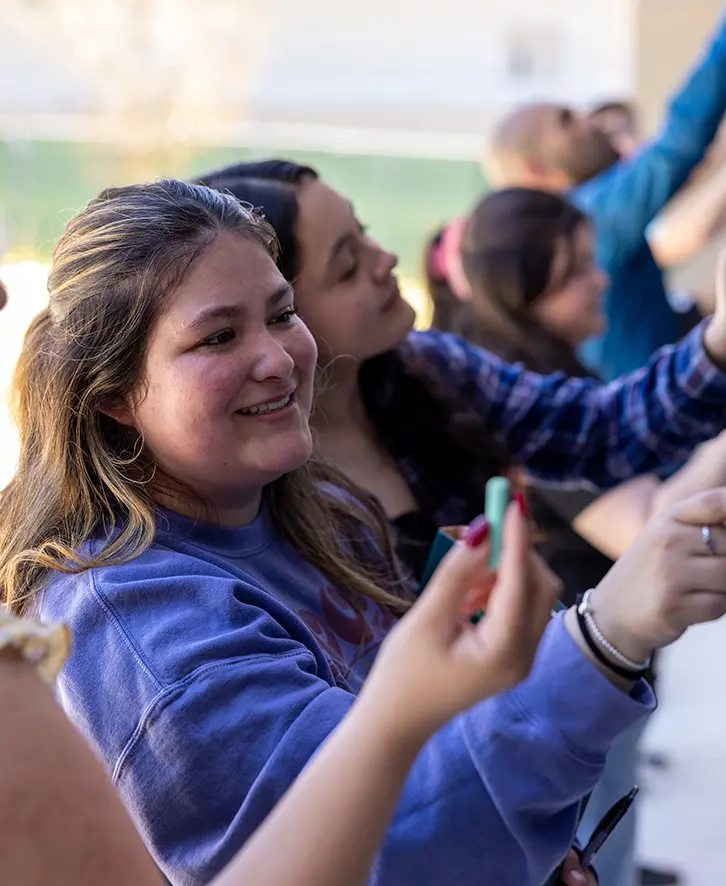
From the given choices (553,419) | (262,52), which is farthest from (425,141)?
(553,419)

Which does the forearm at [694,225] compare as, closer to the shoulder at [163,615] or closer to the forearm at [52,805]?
the shoulder at [163,615]

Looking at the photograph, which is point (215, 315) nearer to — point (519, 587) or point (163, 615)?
point (163, 615)

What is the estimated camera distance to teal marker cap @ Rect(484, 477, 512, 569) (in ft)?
2.17

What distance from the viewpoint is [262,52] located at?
8.70 meters

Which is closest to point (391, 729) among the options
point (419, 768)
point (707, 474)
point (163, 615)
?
point (419, 768)

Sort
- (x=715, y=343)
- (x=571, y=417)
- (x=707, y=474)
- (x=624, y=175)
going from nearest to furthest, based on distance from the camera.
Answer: (x=707, y=474) → (x=715, y=343) → (x=571, y=417) → (x=624, y=175)

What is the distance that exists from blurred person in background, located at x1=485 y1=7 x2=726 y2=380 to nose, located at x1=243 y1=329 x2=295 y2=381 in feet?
4.66

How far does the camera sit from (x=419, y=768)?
771 mm

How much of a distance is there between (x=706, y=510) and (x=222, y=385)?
399 millimetres

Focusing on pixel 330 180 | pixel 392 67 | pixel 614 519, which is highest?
pixel 614 519

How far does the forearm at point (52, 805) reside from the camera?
57cm

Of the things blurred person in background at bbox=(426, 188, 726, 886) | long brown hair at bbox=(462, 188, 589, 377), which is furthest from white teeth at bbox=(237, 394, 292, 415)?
long brown hair at bbox=(462, 188, 589, 377)

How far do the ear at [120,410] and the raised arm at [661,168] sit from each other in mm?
1498

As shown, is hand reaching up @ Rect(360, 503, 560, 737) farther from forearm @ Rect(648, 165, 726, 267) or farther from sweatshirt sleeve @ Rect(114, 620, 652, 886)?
forearm @ Rect(648, 165, 726, 267)
